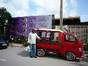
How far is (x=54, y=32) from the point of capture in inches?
687

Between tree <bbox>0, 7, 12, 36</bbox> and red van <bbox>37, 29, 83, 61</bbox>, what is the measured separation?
11737mm

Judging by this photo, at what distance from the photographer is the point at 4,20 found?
29.4m

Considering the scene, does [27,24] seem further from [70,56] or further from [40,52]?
[70,56]

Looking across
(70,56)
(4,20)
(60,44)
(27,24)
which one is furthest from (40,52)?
(4,20)

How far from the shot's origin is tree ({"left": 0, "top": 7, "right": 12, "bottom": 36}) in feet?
95.6

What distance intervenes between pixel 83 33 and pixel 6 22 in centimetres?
992

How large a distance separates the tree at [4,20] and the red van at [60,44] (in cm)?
1174

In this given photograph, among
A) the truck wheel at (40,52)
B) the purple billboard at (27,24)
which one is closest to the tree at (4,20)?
the purple billboard at (27,24)

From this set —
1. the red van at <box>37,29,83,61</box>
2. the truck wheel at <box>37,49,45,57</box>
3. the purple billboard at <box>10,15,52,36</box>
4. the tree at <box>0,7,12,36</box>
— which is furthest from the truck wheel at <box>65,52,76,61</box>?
the tree at <box>0,7,12,36</box>

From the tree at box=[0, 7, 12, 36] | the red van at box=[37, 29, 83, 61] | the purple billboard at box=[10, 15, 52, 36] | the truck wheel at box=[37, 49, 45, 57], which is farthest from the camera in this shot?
the tree at box=[0, 7, 12, 36]

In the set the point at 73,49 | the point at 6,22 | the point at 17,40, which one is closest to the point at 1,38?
the point at 17,40

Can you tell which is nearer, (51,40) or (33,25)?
(51,40)

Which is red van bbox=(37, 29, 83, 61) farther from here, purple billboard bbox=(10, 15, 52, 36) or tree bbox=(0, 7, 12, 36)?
tree bbox=(0, 7, 12, 36)

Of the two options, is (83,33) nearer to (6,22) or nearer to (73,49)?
(73,49)
